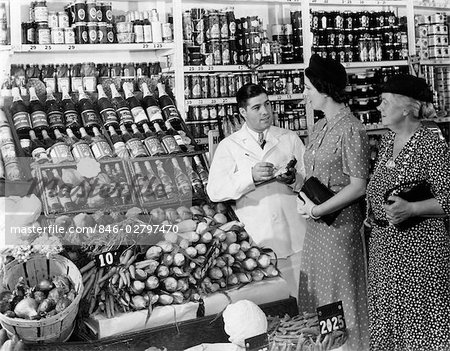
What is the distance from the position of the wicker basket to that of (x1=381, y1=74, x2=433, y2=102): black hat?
61.8 inches

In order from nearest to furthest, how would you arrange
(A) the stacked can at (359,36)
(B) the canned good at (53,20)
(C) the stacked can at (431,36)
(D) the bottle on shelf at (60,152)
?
(D) the bottle on shelf at (60,152)
(B) the canned good at (53,20)
(A) the stacked can at (359,36)
(C) the stacked can at (431,36)

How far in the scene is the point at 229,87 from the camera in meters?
5.20

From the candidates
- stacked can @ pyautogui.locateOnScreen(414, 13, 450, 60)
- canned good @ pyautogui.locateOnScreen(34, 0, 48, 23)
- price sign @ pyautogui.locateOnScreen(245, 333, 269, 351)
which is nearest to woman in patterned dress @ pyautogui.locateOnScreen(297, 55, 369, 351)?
price sign @ pyautogui.locateOnScreen(245, 333, 269, 351)

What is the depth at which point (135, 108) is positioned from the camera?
381 centimetres

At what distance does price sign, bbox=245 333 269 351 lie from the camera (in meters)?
2.38

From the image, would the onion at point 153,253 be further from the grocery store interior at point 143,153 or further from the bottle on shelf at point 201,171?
the bottle on shelf at point 201,171

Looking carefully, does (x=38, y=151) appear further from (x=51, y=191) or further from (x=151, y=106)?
(x=151, y=106)

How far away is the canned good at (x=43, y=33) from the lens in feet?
13.2

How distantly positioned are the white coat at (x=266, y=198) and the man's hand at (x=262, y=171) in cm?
15

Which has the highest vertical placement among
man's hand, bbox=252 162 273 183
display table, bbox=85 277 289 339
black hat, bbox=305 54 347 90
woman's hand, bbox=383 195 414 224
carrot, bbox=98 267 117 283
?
black hat, bbox=305 54 347 90

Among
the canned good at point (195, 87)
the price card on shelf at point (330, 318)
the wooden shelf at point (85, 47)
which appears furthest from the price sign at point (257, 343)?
the canned good at point (195, 87)

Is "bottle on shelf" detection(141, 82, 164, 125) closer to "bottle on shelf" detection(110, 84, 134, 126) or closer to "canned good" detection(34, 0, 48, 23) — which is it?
"bottle on shelf" detection(110, 84, 134, 126)

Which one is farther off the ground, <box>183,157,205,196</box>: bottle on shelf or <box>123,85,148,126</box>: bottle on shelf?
<box>123,85,148,126</box>: bottle on shelf

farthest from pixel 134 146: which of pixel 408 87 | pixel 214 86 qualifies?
pixel 214 86
